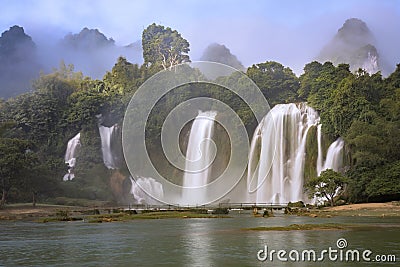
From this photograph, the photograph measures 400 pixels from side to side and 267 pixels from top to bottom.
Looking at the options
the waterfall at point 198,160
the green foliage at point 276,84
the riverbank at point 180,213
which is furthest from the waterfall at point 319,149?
the waterfall at point 198,160

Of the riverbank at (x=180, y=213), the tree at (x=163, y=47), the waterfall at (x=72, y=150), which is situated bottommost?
the riverbank at (x=180, y=213)

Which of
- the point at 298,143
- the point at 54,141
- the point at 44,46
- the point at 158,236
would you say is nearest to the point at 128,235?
the point at 158,236

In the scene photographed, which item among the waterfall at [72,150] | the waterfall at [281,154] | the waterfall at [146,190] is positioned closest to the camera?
the waterfall at [281,154]

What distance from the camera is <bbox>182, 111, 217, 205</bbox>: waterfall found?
64.3 m

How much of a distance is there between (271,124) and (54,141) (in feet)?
106

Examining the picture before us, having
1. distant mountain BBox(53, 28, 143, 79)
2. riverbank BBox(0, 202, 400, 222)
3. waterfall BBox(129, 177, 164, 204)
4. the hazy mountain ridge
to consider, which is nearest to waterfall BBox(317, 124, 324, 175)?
riverbank BBox(0, 202, 400, 222)

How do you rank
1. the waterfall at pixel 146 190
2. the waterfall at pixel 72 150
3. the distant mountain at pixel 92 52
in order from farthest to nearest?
the distant mountain at pixel 92 52, the waterfall at pixel 72 150, the waterfall at pixel 146 190

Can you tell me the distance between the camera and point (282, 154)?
55.5 metres

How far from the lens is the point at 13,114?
72125mm

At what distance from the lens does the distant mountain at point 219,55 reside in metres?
140

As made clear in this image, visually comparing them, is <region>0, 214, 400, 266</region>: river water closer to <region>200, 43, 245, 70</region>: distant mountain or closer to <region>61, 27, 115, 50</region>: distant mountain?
<region>200, 43, 245, 70</region>: distant mountain

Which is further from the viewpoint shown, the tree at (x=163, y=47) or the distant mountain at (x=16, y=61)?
the distant mountain at (x=16, y=61)

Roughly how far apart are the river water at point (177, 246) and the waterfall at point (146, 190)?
40.0 metres

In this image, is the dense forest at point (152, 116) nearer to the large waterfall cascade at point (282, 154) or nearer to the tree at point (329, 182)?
the tree at point (329, 182)
